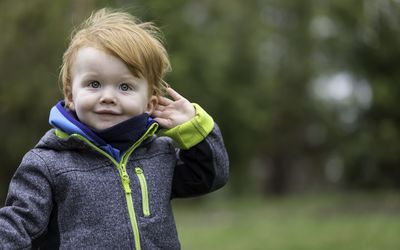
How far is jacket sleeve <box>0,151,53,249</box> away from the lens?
228 centimetres

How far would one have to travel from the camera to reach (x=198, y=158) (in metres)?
2.82

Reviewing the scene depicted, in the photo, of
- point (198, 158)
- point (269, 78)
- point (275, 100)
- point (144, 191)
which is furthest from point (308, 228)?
point (275, 100)

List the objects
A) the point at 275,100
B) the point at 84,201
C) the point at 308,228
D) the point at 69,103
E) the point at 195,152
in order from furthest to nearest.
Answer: the point at 275,100 → the point at 308,228 → the point at 195,152 → the point at 69,103 → the point at 84,201

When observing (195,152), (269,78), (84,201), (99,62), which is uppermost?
(99,62)

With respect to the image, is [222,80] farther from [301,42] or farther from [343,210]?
[343,210]

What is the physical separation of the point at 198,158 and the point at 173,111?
222 mm

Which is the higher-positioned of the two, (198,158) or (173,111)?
(173,111)

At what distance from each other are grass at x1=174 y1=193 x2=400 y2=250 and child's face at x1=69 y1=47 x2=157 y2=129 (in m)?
5.00

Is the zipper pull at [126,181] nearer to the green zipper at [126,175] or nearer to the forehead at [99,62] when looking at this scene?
the green zipper at [126,175]

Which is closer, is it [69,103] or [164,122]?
[69,103]

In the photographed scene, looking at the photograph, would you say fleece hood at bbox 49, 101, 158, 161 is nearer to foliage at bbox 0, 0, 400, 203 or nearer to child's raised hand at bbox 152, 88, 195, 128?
child's raised hand at bbox 152, 88, 195, 128

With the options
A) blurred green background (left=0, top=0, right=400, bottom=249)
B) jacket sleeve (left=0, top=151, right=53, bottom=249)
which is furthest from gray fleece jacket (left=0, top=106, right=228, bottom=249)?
blurred green background (left=0, top=0, right=400, bottom=249)

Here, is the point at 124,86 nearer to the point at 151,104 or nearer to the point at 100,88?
the point at 100,88

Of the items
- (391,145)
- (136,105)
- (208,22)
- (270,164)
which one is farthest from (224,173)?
(270,164)
